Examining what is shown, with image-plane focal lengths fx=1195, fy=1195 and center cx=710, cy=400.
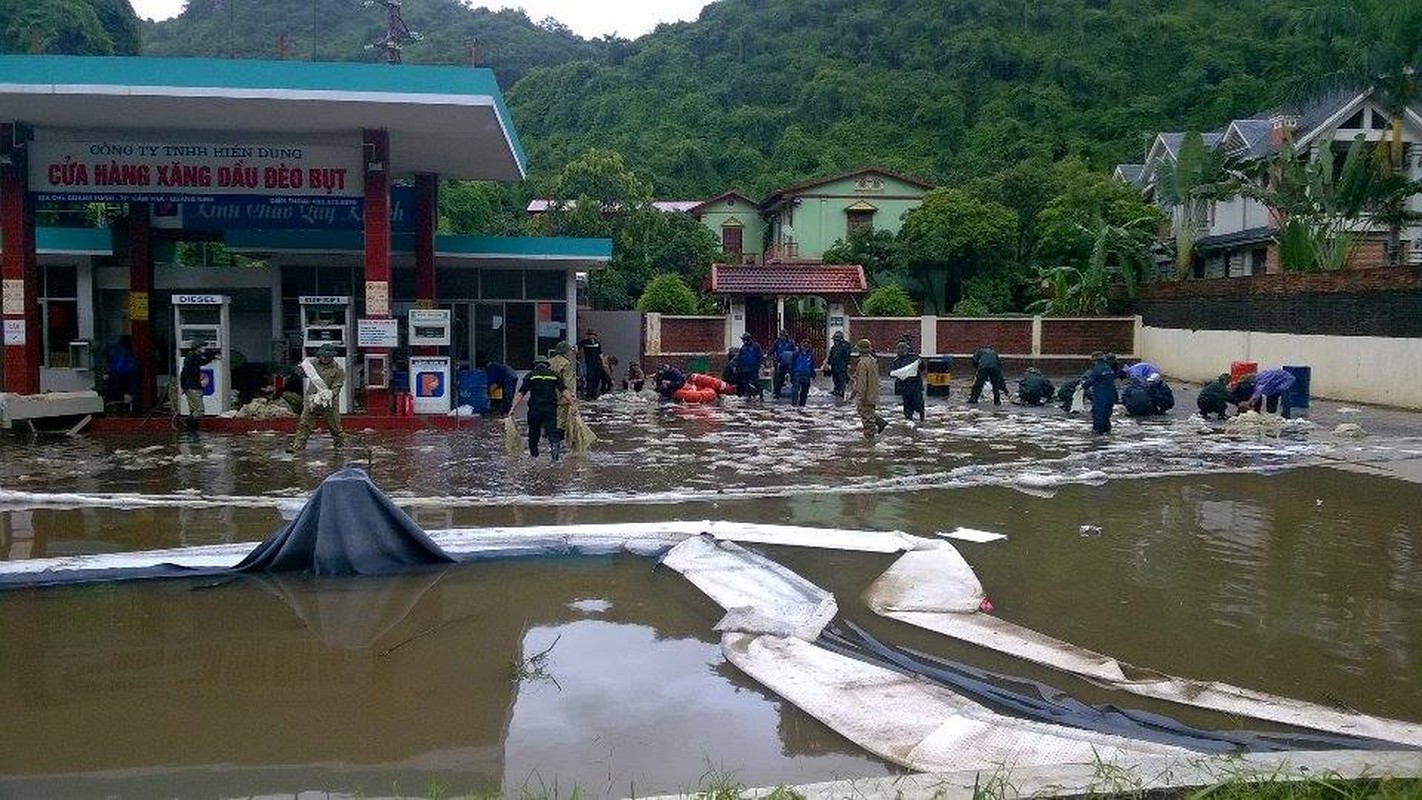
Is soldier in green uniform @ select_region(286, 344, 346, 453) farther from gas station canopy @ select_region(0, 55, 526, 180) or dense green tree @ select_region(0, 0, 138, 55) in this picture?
dense green tree @ select_region(0, 0, 138, 55)

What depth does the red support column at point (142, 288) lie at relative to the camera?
→ 21.0m

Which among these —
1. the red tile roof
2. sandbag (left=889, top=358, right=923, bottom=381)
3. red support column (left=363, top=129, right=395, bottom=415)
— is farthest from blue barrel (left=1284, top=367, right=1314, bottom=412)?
the red tile roof

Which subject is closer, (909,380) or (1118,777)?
(1118,777)

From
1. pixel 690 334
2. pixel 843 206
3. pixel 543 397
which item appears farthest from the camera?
pixel 843 206

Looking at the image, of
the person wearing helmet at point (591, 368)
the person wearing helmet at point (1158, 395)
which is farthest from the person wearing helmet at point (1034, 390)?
the person wearing helmet at point (591, 368)

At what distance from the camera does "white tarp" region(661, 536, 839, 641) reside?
7.22m

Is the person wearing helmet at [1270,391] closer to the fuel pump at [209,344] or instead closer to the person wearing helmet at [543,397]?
the person wearing helmet at [543,397]

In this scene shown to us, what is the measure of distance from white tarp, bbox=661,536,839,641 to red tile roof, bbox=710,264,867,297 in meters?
27.1

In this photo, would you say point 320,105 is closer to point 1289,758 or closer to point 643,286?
point 1289,758

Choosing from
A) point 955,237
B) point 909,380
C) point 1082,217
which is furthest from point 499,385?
point 1082,217

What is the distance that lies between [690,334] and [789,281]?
4336 mm

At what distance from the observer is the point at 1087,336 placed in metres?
36.7

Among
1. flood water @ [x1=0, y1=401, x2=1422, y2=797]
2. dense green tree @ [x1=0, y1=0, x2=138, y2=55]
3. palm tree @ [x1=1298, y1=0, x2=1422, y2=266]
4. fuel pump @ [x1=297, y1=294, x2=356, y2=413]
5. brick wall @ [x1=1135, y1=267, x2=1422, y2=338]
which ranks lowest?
flood water @ [x1=0, y1=401, x2=1422, y2=797]

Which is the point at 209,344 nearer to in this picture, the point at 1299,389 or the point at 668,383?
the point at 668,383
